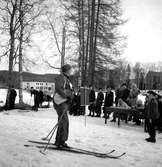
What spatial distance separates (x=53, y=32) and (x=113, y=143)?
796 inches

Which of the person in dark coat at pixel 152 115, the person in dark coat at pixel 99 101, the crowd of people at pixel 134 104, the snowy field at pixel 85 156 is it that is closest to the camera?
the snowy field at pixel 85 156

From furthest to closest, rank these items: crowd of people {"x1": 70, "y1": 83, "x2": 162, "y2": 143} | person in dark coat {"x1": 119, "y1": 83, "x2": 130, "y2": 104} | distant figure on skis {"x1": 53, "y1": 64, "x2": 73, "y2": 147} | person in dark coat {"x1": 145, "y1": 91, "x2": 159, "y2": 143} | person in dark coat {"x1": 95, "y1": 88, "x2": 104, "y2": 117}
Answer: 1. person in dark coat {"x1": 95, "y1": 88, "x2": 104, "y2": 117}
2. person in dark coat {"x1": 119, "y1": 83, "x2": 130, "y2": 104}
3. crowd of people {"x1": 70, "y1": 83, "x2": 162, "y2": 143}
4. person in dark coat {"x1": 145, "y1": 91, "x2": 159, "y2": 143}
5. distant figure on skis {"x1": 53, "y1": 64, "x2": 73, "y2": 147}

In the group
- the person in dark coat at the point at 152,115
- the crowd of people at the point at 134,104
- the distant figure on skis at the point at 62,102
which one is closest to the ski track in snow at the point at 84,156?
the person in dark coat at the point at 152,115

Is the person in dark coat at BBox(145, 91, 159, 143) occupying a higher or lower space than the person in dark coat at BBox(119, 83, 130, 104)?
lower

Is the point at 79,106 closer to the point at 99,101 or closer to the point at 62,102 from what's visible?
the point at 99,101

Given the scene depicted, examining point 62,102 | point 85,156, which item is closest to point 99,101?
point 62,102

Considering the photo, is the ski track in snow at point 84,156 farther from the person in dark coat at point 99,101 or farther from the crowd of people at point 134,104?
the person in dark coat at point 99,101

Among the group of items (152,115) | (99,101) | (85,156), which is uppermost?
(99,101)

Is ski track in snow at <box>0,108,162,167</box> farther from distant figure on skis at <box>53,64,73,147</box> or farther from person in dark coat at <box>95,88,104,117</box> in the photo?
person in dark coat at <box>95,88,104,117</box>

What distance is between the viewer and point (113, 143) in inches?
316

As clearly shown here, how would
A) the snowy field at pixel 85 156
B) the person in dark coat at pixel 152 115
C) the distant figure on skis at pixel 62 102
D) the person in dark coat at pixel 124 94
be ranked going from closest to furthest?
1. the snowy field at pixel 85 156
2. the distant figure on skis at pixel 62 102
3. the person in dark coat at pixel 152 115
4. the person in dark coat at pixel 124 94

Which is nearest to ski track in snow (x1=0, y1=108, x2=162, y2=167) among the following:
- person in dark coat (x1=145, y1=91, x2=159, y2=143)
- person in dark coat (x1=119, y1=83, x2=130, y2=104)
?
person in dark coat (x1=145, y1=91, x2=159, y2=143)

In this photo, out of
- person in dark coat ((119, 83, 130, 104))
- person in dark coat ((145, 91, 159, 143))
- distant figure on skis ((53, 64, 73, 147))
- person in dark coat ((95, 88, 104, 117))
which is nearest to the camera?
distant figure on skis ((53, 64, 73, 147))

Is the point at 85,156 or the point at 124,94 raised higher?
the point at 124,94
